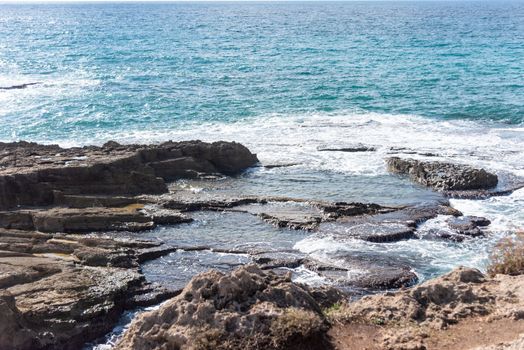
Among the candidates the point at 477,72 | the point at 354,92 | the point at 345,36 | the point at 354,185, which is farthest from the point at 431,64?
the point at 354,185

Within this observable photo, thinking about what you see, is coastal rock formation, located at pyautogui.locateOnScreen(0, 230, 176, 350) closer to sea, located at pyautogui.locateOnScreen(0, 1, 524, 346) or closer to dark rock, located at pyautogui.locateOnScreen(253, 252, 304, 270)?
sea, located at pyautogui.locateOnScreen(0, 1, 524, 346)

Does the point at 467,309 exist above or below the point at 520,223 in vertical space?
above

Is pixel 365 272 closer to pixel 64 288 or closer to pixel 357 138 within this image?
pixel 64 288

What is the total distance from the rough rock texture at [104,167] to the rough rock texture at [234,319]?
15.0 meters

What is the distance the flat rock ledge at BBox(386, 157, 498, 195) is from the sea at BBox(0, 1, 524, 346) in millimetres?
686

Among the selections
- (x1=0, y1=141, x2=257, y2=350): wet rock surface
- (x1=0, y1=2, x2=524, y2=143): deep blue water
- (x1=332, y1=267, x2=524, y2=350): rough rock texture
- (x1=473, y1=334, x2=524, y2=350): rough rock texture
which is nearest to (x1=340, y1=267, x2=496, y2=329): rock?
(x1=332, y1=267, x2=524, y2=350): rough rock texture

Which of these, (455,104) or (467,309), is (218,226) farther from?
(455,104)

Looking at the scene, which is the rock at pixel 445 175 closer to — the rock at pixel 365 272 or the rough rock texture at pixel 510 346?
the rock at pixel 365 272

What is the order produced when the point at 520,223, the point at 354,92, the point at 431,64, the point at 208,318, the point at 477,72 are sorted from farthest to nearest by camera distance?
the point at 431,64 → the point at 477,72 → the point at 354,92 → the point at 520,223 → the point at 208,318

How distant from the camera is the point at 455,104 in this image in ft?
150

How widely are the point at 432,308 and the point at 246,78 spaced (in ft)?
156

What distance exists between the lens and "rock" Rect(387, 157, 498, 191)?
1065 inches

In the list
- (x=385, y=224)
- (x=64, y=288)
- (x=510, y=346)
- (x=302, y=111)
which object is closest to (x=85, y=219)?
(x=64, y=288)

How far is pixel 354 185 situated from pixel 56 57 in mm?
55534
